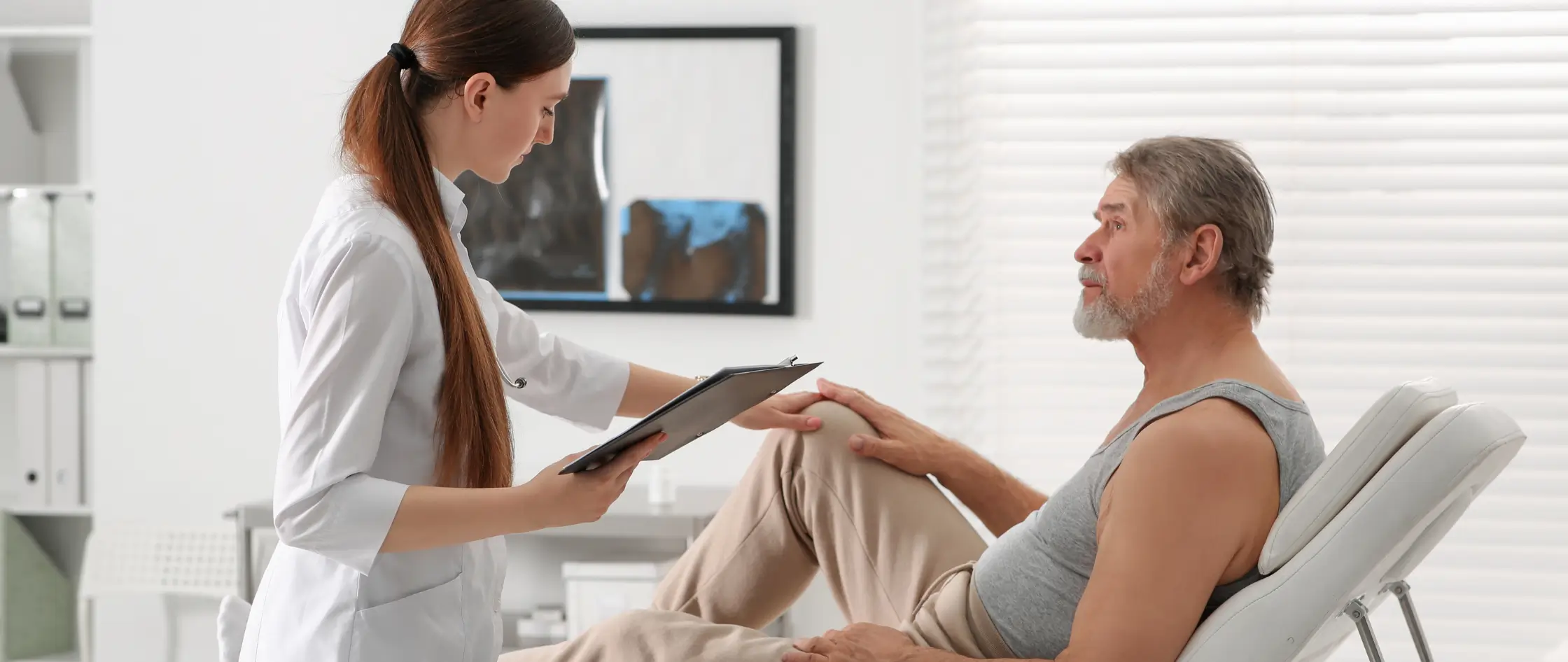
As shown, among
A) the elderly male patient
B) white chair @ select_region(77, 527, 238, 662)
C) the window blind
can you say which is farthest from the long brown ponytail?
white chair @ select_region(77, 527, 238, 662)

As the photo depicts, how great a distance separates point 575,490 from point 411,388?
19 centimetres

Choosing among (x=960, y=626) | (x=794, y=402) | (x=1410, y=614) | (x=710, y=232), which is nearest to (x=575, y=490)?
(x=960, y=626)

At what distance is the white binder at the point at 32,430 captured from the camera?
3018 mm

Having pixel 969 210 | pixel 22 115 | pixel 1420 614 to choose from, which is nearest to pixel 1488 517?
pixel 1420 614

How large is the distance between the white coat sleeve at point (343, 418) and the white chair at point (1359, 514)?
87 cm

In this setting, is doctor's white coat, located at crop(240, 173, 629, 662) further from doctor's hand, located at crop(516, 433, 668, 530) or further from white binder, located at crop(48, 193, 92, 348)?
white binder, located at crop(48, 193, 92, 348)

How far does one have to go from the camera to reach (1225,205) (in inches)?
61.6

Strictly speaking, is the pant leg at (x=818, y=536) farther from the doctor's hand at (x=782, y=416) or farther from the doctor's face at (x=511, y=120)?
the doctor's face at (x=511, y=120)

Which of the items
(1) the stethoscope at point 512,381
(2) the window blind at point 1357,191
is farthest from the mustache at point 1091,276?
(2) the window blind at point 1357,191

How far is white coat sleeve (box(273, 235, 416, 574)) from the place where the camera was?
112 centimetres

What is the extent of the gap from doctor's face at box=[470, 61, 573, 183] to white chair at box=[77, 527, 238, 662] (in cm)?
204

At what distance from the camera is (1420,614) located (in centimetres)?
274

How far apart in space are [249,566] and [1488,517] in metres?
2.72

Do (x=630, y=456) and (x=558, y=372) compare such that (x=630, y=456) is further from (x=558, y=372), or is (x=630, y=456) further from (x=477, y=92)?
(x=558, y=372)
